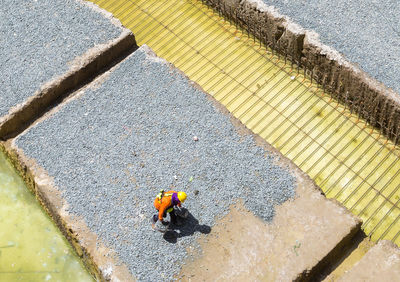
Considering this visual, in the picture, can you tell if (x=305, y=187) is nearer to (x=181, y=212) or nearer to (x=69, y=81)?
(x=181, y=212)

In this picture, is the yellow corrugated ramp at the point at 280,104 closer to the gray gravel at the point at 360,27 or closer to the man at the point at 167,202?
the gray gravel at the point at 360,27

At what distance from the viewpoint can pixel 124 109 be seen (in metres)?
10.2

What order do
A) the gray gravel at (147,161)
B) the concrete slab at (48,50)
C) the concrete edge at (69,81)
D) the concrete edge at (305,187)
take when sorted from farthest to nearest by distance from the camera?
the concrete slab at (48,50)
the concrete edge at (69,81)
the gray gravel at (147,161)
the concrete edge at (305,187)

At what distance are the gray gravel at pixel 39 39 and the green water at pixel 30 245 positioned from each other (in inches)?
70.3

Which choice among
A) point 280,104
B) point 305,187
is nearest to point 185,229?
point 305,187

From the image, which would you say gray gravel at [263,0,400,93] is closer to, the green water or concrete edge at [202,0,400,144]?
concrete edge at [202,0,400,144]

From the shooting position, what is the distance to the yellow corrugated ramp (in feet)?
30.7

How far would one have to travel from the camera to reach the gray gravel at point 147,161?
868 cm

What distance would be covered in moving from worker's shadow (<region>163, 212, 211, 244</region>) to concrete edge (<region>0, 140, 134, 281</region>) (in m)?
0.87

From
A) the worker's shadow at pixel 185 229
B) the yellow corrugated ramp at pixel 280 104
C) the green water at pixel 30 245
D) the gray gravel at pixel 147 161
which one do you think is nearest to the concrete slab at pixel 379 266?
the yellow corrugated ramp at pixel 280 104

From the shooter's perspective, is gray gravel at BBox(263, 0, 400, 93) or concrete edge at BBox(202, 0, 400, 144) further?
gray gravel at BBox(263, 0, 400, 93)

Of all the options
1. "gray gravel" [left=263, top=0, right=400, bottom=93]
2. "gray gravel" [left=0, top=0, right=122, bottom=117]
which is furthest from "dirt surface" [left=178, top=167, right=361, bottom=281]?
"gray gravel" [left=0, top=0, right=122, bottom=117]

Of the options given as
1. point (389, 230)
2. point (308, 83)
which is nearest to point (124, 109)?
point (308, 83)

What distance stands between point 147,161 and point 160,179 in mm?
462
